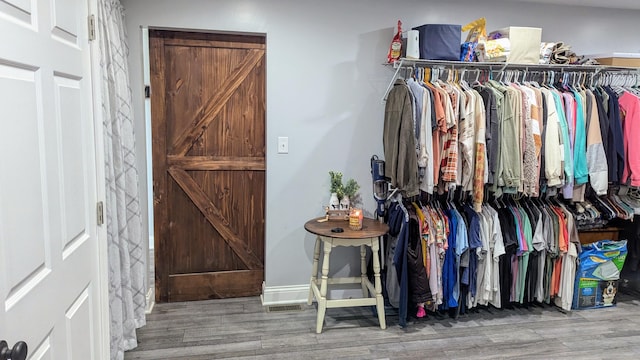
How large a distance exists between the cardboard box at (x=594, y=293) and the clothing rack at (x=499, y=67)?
5.35 ft

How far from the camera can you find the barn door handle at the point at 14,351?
101 centimetres

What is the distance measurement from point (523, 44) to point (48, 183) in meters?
3.03

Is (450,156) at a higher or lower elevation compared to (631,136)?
lower

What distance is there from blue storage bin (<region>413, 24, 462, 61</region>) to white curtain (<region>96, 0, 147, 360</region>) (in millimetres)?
1964

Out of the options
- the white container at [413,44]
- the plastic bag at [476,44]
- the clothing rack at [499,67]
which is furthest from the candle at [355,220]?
the plastic bag at [476,44]

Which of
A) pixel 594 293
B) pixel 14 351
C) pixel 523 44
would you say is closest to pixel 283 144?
pixel 523 44

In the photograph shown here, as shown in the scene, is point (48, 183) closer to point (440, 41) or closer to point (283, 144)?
point (283, 144)

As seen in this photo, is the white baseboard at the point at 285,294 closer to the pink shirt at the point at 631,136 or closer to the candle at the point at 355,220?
the candle at the point at 355,220

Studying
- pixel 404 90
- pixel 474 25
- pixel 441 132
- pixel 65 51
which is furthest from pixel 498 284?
pixel 65 51

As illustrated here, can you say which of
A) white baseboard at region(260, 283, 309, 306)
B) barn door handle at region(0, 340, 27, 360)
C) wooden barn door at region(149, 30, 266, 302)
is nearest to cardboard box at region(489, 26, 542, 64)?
wooden barn door at region(149, 30, 266, 302)

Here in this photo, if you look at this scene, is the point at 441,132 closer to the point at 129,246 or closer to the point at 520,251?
the point at 520,251

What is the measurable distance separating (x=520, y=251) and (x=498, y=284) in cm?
29

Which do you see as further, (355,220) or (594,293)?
(594,293)

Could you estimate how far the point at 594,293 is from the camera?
3369 mm
